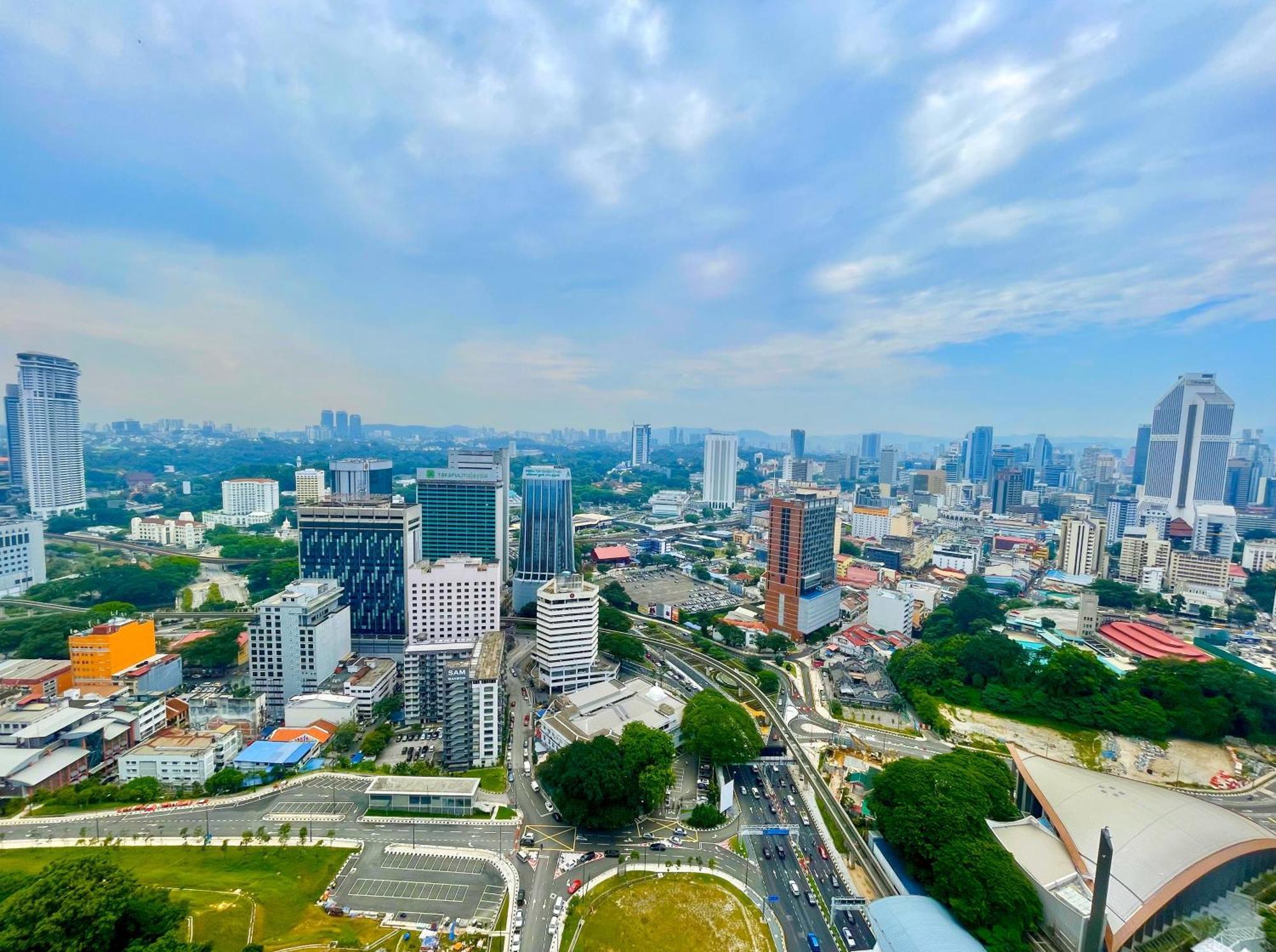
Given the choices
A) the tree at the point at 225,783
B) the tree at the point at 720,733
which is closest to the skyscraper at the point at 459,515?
the tree at the point at 225,783

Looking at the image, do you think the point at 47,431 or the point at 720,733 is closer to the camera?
the point at 720,733

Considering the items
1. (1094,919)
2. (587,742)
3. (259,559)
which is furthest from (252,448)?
(1094,919)

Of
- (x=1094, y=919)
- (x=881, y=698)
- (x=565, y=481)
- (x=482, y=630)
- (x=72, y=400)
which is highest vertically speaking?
(x=72, y=400)

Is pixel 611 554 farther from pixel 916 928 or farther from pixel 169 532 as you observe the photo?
pixel 916 928

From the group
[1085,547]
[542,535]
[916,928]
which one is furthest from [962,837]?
[1085,547]

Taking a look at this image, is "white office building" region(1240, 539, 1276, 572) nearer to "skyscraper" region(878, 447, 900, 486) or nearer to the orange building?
"skyscraper" region(878, 447, 900, 486)

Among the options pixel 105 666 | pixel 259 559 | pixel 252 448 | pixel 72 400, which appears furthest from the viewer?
pixel 252 448

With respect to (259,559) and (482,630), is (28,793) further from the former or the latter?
(259,559)
